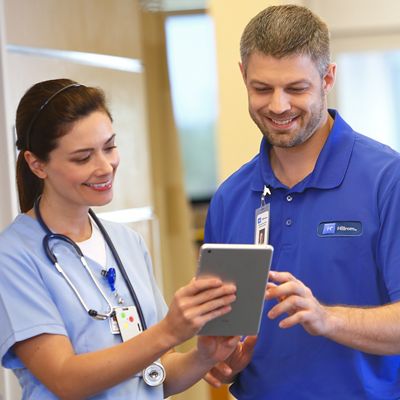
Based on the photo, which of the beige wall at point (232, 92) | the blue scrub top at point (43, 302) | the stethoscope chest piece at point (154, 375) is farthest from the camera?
the beige wall at point (232, 92)

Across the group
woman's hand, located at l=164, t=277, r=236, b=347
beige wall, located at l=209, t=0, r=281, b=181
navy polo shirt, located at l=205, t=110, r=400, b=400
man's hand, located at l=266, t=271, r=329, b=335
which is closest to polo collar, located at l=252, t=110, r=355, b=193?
navy polo shirt, located at l=205, t=110, r=400, b=400

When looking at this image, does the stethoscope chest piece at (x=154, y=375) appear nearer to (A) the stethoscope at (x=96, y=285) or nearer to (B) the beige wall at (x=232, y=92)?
(A) the stethoscope at (x=96, y=285)

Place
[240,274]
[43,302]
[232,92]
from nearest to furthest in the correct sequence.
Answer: [240,274] → [43,302] → [232,92]

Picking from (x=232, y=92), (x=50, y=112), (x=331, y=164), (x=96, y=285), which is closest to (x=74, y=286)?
(x=96, y=285)

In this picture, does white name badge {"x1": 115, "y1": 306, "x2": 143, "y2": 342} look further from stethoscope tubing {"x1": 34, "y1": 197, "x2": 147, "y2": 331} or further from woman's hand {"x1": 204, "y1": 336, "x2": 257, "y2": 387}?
woman's hand {"x1": 204, "y1": 336, "x2": 257, "y2": 387}

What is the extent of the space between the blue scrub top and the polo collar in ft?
1.46

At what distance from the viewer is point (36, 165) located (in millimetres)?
1850

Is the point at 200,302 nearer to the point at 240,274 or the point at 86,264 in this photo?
the point at 240,274

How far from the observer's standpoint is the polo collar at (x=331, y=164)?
187 cm

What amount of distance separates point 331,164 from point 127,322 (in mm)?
575

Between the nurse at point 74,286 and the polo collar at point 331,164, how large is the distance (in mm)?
381

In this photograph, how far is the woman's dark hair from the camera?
180 cm

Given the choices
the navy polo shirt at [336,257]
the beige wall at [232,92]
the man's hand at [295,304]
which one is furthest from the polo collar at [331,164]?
the beige wall at [232,92]

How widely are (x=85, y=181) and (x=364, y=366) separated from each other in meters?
0.73
